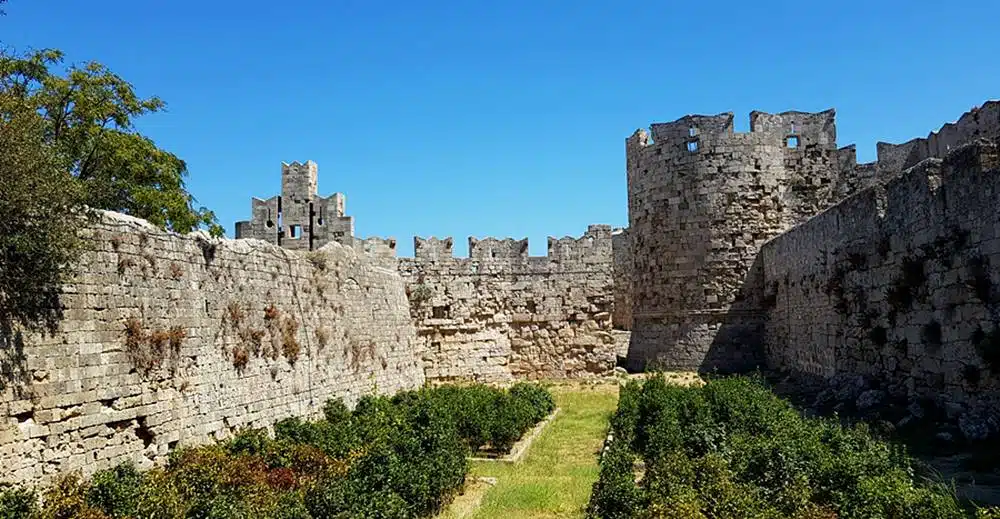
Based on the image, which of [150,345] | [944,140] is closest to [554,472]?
[150,345]

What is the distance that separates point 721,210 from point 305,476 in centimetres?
1832

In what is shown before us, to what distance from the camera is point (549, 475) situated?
12.8 m

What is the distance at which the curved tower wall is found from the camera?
26.2 metres

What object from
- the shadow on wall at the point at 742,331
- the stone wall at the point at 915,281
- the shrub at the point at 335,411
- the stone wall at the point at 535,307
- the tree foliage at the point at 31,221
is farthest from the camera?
the stone wall at the point at 535,307

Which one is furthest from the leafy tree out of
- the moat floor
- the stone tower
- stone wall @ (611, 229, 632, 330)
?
stone wall @ (611, 229, 632, 330)

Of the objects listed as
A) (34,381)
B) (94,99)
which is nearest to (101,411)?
(34,381)

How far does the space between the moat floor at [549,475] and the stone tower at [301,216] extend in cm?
1136

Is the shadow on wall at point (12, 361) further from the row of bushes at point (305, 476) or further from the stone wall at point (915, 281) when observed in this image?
the stone wall at point (915, 281)

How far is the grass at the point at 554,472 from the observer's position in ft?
34.7

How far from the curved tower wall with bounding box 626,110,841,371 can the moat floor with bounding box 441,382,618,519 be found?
7413 millimetres

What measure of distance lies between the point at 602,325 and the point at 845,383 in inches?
388

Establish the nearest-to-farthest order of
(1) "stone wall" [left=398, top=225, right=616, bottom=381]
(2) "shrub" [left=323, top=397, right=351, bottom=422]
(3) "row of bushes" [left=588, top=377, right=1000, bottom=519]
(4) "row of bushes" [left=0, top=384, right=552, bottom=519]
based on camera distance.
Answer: (3) "row of bushes" [left=588, top=377, right=1000, bottom=519], (4) "row of bushes" [left=0, top=384, right=552, bottom=519], (2) "shrub" [left=323, top=397, right=351, bottom=422], (1) "stone wall" [left=398, top=225, right=616, bottom=381]

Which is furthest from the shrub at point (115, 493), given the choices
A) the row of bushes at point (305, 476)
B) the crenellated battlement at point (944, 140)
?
the crenellated battlement at point (944, 140)

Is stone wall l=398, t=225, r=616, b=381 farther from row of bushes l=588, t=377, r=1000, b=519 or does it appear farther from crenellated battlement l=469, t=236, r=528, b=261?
row of bushes l=588, t=377, r=1000, b=519
